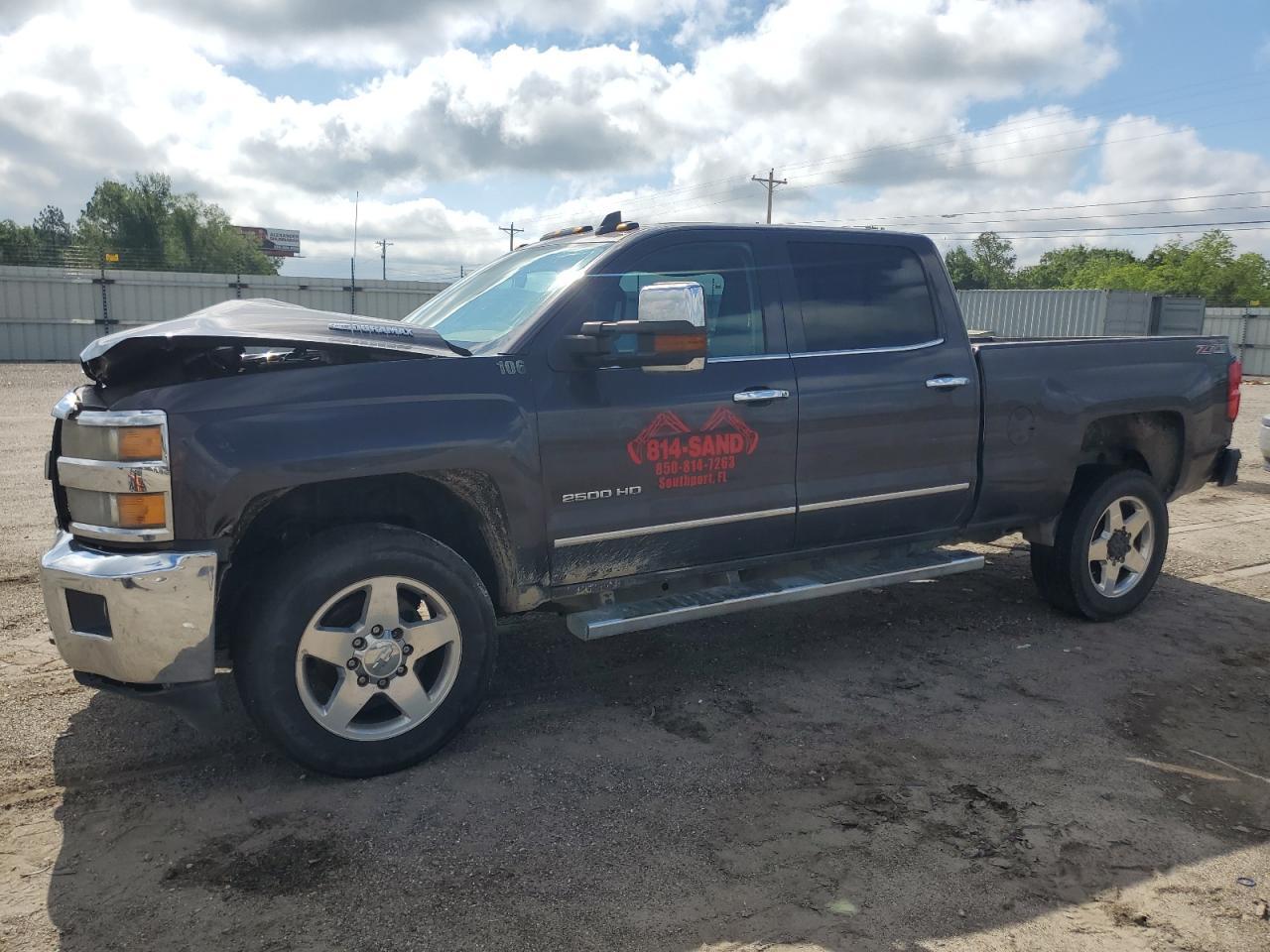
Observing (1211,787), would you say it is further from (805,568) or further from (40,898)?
(40,898)

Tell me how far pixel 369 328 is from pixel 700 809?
206 cm

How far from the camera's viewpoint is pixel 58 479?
3447 mm

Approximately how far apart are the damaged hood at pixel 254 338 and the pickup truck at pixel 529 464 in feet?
0.04

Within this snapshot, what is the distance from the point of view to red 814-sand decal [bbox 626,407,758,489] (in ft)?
12.6

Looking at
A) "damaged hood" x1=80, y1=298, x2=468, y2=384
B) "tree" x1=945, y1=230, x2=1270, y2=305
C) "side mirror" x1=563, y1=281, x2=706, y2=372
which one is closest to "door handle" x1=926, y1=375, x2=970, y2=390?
"side mirror" x1=563, y1=281, x2=706, y2=372

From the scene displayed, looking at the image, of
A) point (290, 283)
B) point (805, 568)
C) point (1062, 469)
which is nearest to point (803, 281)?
point (805, 568)

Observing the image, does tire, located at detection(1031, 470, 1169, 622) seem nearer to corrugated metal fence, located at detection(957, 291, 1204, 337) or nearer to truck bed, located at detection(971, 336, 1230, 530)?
truck bed, located at detection(971, 336, 1230, 530)

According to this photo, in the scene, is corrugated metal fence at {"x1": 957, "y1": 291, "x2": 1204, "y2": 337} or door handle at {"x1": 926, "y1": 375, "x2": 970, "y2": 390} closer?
door handle at {"x1": 926, "y1": 375, "x2": 970, "y2": 390}

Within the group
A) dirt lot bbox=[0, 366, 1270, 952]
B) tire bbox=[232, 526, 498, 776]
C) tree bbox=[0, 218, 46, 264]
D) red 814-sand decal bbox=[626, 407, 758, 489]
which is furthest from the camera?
tree bbox=[0, 218, 46, 264]

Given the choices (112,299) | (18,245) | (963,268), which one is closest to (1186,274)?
(963,268)

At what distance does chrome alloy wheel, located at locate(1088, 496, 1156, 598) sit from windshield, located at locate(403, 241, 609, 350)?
320 centimetres

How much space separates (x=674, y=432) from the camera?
12.8ft

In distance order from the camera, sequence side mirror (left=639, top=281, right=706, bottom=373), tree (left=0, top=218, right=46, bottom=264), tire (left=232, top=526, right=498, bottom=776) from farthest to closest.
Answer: tree (left=0, top=218, right=46, bottom=264), side mirror (left=639, top=281, right=706, bottom=373), tire (left=232, top=526, right=498, bottom=776)

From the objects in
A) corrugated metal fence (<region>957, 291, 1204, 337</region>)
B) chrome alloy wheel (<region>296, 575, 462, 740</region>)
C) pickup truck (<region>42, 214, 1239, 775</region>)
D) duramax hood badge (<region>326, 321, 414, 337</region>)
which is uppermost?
corrugated metal fence (<region>957, 291, 1204, 337</region>)
